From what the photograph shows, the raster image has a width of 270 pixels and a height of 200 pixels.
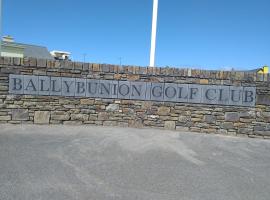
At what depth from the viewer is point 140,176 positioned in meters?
4.71

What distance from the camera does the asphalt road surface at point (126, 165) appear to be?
13.4 ft

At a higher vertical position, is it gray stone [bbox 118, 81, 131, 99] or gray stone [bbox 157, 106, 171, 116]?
gray stone [bbox 118, 81, 131, 99]

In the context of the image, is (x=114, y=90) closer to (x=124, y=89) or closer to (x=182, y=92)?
(x=124, y=89)

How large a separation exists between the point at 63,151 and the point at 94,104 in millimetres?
2583

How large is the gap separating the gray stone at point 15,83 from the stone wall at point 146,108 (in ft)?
0.72

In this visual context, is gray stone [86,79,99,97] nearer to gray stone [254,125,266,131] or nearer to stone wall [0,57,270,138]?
stone wall [0,57,270,138]

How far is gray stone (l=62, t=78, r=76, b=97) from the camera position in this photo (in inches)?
313

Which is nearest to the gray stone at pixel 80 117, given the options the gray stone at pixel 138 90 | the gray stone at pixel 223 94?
the gray stone at pixel 138 90

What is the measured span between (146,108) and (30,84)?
330 centimetres

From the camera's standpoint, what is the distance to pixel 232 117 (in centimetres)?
834

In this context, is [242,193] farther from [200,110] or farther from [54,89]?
[54,89]

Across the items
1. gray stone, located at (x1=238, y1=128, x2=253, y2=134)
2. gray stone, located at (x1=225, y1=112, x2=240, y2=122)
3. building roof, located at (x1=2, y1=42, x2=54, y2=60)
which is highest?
building roof, located at (x1=2, y1=42, x2=54, y2=60)

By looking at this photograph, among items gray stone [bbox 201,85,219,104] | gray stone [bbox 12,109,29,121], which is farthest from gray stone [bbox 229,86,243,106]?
gray stone [bbox 12,109,29,121]

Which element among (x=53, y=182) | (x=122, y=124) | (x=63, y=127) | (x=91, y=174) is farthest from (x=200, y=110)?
(x=53, y=182)
